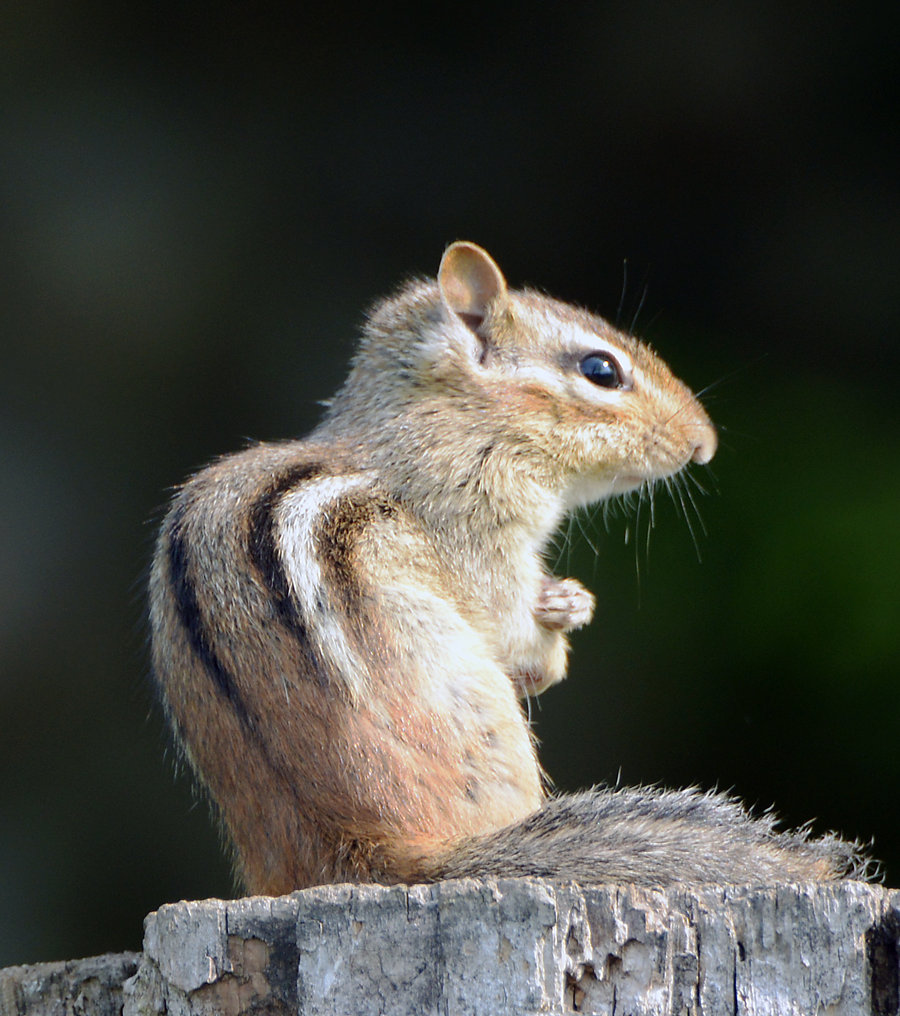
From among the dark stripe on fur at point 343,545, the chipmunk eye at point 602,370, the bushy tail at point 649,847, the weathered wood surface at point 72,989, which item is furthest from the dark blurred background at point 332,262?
the weathered wood surface at point 72,989

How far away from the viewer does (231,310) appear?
4.04m

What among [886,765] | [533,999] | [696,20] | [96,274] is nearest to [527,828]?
[533,999]

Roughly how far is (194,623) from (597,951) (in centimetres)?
71

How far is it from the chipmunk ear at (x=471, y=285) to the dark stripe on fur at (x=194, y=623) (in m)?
0.61

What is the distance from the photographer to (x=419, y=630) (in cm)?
166

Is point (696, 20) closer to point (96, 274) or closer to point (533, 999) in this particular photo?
point (96, 274)

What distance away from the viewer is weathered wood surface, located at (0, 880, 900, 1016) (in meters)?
1.12

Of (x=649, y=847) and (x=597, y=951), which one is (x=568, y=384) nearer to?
(x=649, y=847)

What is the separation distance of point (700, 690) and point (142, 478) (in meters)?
1.72

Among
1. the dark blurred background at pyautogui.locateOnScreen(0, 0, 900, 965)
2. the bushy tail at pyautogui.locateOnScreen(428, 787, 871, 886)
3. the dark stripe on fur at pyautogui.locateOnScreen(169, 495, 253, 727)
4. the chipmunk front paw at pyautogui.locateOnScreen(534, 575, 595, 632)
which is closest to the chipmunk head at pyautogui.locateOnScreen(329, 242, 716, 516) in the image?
the chipmunk front paw at pyautogui.locateOnScreen(534, 575, 595, 632)

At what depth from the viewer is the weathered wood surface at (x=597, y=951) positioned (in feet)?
3.69

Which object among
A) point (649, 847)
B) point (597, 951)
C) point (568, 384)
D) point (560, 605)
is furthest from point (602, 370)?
point (597, 951)

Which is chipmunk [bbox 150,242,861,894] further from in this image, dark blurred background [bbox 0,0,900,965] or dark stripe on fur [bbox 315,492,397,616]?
dark blurred background [bbox 0,0,900,965]

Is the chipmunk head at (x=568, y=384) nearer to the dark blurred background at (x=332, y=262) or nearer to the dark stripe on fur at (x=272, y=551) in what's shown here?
the dark stripe on fur at (x=272, y=551)
